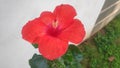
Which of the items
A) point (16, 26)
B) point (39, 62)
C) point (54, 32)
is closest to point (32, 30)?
point (54, 32)

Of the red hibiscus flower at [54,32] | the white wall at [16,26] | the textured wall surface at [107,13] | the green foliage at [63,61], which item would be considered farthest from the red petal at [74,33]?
the textured wall surface at [107,13]

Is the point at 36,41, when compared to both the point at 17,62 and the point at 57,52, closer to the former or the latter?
the point at 57,52

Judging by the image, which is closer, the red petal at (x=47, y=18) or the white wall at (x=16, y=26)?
the red petal at (x=47, y=18)

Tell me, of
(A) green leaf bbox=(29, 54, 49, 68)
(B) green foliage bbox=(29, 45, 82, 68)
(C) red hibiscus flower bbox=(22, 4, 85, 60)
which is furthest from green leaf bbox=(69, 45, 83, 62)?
(C) red hibiscus flower bbox=(22, 4, 85, 60)

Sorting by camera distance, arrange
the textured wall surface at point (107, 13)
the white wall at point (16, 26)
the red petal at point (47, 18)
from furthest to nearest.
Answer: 1. the textured wall surface at point (107, 13)
2. the white wall at point (16, 26)
3. the red petal at point (47, 18)

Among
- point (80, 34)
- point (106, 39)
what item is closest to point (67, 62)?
point (80, 34)

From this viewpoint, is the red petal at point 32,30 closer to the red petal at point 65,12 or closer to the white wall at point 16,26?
the red petal at point 65,12

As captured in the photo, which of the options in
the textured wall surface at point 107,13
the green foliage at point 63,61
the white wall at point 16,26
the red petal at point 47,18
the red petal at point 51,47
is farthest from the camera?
the textured wall surface at point 107,13

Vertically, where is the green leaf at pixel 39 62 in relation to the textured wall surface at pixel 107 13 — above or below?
above

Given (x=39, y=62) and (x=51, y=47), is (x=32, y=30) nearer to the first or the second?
(x=51, y=47)
